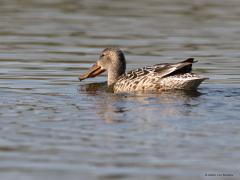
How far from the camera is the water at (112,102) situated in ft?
27.8

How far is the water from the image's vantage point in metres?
8.48

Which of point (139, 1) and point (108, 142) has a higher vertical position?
point (139, 1)

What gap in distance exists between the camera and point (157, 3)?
26688 mm

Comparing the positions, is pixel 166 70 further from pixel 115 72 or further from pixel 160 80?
pixel 115 72

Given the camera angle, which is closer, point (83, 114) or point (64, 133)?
point (64, 133)

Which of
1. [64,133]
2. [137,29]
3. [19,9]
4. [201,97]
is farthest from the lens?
[19,9]

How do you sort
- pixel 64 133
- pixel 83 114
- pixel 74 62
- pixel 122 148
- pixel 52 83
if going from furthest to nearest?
1. pixel 74 62
2. pixel 52 83
3. pixel 83 114
4. pixel 64 133
5. pixel 122 148

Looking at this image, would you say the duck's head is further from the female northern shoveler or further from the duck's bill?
the female northern shoveler

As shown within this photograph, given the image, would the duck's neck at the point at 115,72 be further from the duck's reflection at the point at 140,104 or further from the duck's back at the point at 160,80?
the duck's back at the point at 160,80

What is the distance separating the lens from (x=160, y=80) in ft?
44.4

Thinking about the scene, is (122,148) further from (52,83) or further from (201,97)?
(52,83)

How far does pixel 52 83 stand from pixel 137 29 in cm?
721

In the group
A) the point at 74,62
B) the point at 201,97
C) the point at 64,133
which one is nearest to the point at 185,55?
the point at 74,62

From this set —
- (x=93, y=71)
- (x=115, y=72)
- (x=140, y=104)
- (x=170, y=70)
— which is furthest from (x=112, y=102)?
(x=93, y=71)
